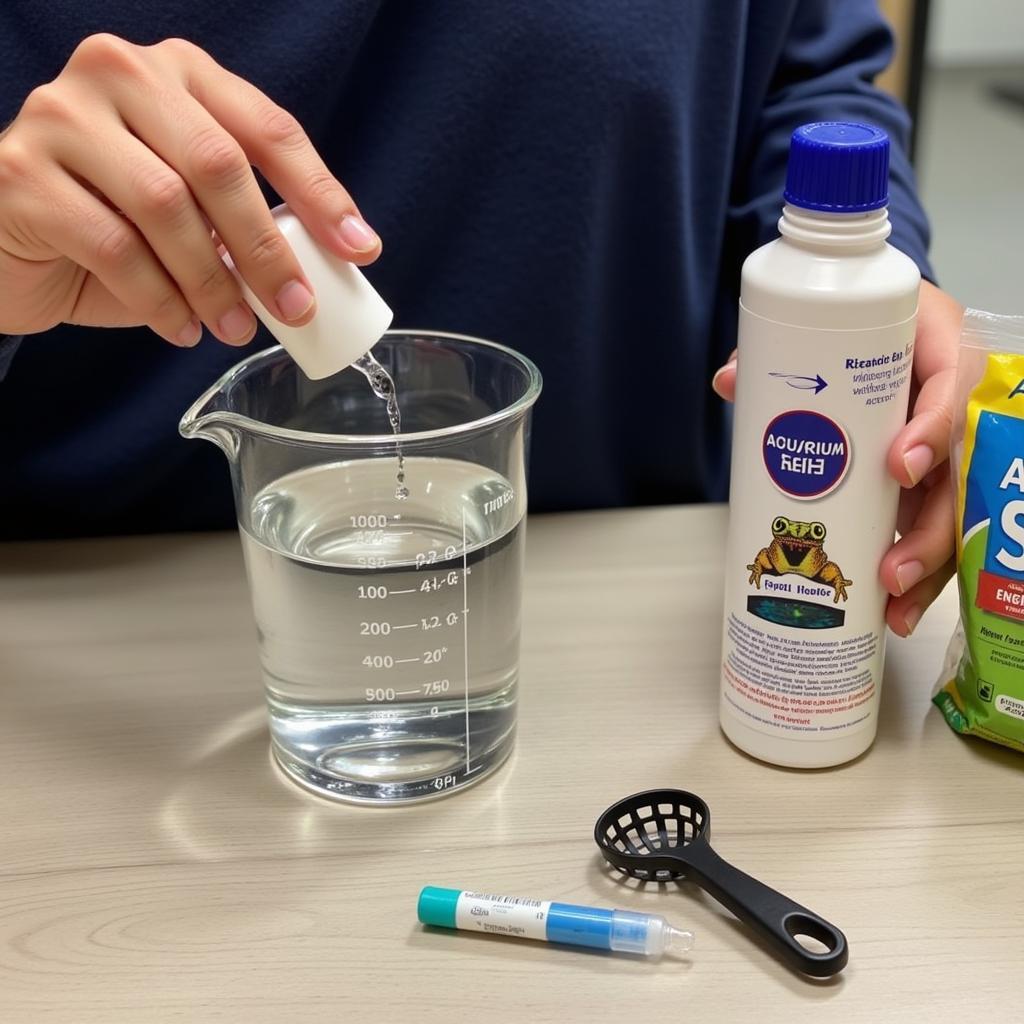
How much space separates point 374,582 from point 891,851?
29cm

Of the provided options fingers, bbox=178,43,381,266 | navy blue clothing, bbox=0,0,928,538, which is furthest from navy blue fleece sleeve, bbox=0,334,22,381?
fingers, bbox=178,43,381,266

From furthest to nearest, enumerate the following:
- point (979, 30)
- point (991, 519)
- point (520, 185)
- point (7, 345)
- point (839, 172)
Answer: point (979, 30) → point (520, 185) → point (7, 345) → point (991, 519) → point (839, 172)

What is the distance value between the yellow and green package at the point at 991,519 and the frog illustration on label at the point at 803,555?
0.09 metres

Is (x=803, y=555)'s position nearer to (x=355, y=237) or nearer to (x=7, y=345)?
(x=355, y=237)

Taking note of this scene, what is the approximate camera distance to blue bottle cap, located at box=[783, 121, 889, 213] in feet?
1.80

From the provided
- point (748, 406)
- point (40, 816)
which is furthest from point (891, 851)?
point (40, 816)

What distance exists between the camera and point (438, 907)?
0.56 metres

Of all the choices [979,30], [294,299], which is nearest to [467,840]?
[294,299]

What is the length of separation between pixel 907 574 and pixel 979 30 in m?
2.95

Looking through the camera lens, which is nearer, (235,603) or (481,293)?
(235,603)

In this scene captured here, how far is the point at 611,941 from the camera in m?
0.55

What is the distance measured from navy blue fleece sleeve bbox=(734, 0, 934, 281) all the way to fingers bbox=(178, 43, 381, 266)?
1.49ft

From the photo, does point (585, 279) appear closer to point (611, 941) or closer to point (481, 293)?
point (481, 293)

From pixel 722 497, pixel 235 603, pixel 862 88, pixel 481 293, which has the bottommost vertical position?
pixel 722 497
